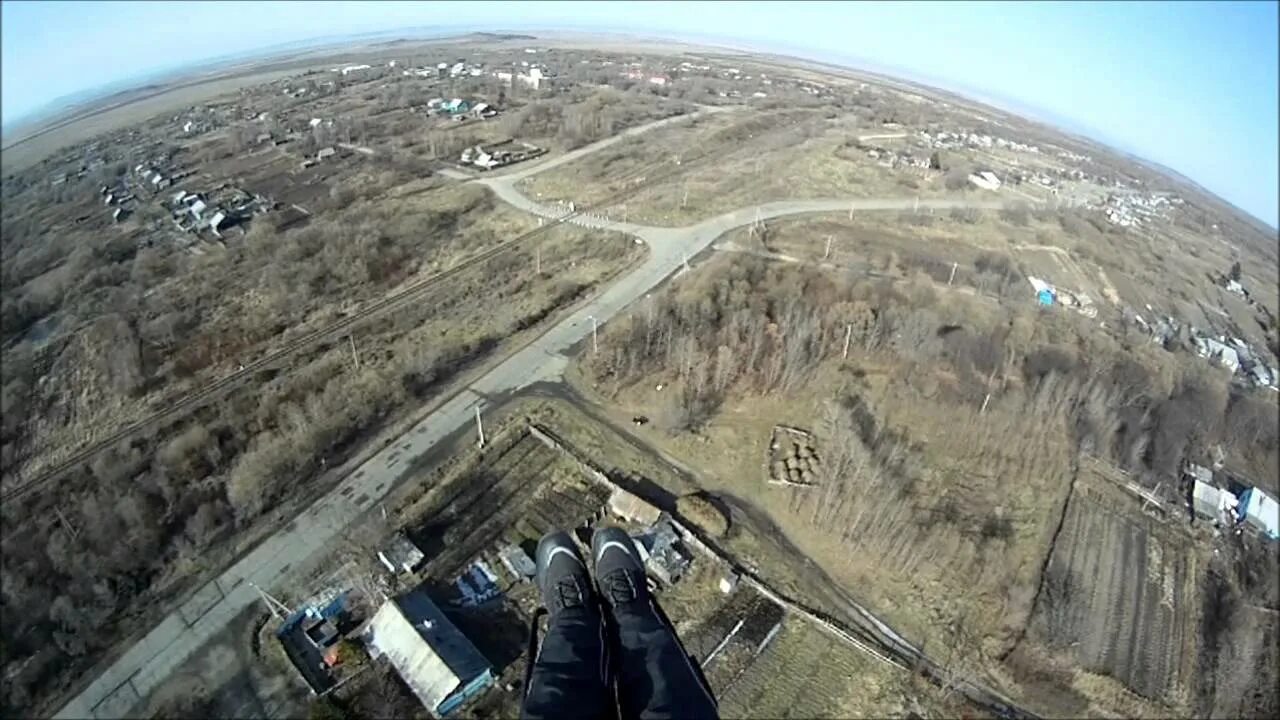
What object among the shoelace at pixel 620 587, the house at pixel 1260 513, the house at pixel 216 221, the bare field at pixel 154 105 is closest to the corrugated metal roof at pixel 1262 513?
the house at pixel 1260 513

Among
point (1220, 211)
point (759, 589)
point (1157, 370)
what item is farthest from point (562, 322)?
point (1220, 211)

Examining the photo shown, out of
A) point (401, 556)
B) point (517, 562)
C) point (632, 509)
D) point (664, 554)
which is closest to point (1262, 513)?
point (664, 554)

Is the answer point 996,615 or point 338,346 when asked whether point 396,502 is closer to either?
point 338,346

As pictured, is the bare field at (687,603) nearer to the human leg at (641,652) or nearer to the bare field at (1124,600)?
the bare field at (1124,600)

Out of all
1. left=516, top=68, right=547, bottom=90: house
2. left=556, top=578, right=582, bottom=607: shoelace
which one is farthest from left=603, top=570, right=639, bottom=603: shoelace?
left=516, top=68, right=547, bottom=90: house

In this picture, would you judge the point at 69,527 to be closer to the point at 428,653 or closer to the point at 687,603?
the point at 428,653

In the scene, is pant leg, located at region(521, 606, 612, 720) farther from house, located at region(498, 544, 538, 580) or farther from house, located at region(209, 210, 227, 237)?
house, located at region(209, 210, 227, 237)
